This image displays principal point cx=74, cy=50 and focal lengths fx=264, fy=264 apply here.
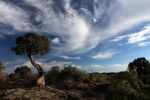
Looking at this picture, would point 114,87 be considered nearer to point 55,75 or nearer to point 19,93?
point 19,93

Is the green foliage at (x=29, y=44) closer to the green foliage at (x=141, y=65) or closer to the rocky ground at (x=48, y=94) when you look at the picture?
the rocky ground at (x=48, y=94)

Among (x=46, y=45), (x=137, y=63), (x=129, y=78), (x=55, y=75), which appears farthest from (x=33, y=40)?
(x=137, y=63)

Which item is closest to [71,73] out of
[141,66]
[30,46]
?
[30,46]

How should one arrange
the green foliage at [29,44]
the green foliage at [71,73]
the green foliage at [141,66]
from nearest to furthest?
1. the green foliage at [29,44]
2. the green foliage at [71,73]
3. the green foliage at [141,66]

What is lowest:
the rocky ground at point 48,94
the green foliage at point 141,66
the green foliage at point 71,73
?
the rocky ground at point 48,94

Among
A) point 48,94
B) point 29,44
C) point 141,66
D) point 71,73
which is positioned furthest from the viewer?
point 141,66

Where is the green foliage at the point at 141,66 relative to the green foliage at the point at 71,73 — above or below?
above

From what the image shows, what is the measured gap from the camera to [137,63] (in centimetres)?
4059

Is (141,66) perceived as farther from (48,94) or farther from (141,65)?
(48,94)

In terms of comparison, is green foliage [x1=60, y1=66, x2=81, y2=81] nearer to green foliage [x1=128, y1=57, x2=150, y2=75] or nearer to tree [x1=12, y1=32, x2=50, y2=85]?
tree [x1=12, y1=32, x2=50, y2=85]

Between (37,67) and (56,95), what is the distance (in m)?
8.30

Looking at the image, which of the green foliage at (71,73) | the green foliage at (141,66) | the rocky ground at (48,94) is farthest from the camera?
the green foliage at (141,66)

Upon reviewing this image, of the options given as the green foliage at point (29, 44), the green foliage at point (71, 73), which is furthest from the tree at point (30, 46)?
the green foliage at point (71, 73)

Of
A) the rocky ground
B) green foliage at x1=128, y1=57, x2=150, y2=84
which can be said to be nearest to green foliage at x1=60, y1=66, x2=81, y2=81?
the rocky ground
